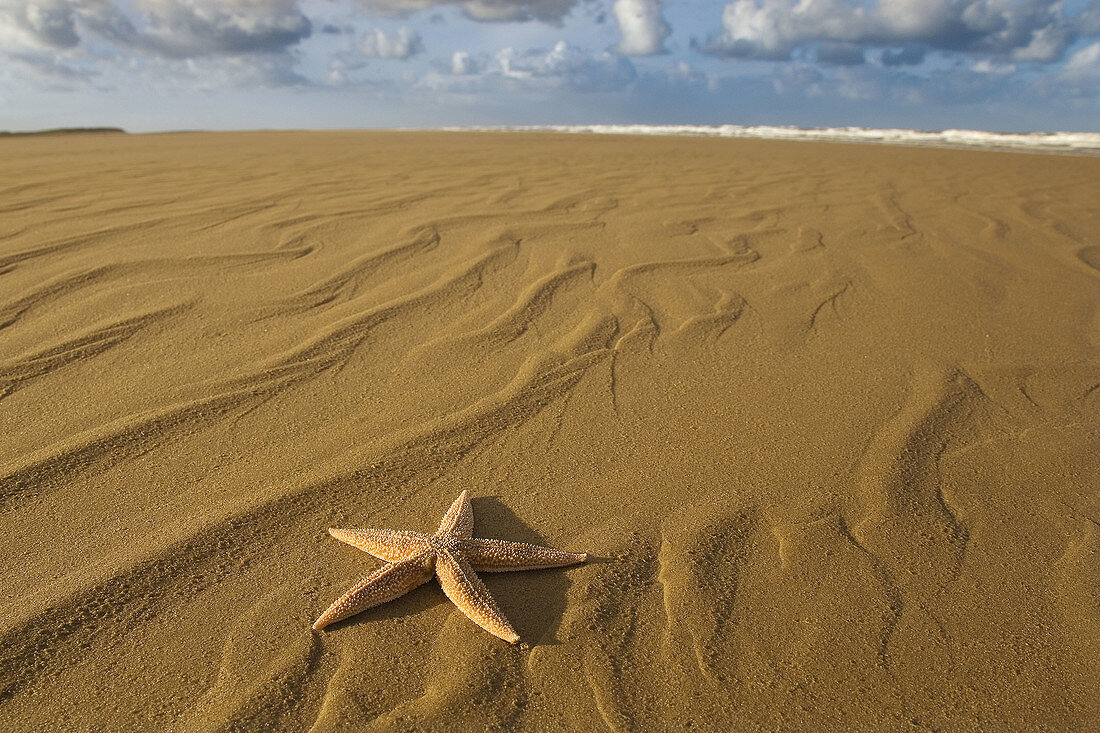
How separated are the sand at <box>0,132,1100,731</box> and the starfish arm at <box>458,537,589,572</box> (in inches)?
1.6

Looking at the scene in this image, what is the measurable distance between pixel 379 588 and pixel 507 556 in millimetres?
296

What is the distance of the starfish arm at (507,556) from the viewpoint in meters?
1.55

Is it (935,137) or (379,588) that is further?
(935,137)

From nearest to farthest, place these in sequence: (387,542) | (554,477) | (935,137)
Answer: (387,542) < (554,477) < (935,137)

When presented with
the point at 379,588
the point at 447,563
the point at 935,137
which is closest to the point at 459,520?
the point at 447,563

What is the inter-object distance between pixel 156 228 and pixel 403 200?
1684 mm

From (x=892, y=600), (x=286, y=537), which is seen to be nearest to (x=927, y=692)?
(x=892, y=600)

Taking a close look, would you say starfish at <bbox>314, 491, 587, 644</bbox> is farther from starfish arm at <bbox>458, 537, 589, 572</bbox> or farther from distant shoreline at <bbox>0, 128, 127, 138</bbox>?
distant shoreline at <bbox>0, 128, 127, 138</bbox>

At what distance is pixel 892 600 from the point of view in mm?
1523

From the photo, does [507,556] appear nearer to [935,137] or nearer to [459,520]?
[459,520]

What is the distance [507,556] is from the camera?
156 cm

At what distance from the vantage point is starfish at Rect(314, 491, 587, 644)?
1425 millimetres

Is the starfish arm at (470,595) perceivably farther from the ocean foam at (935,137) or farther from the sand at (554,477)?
the ocean foam at (935,137)

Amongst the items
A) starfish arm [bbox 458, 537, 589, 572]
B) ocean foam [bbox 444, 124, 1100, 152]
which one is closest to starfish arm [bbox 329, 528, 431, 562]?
starfish arm [bbox 458, 537, 589, 572]
